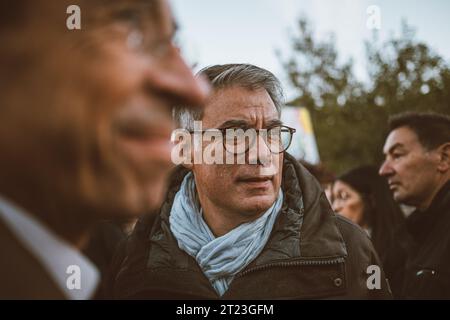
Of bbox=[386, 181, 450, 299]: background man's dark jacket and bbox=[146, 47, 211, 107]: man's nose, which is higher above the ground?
bbox=[146, 47, 211, 107]: man's nose

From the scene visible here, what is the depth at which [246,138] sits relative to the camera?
7.39 ft

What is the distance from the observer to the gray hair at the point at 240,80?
2297mm

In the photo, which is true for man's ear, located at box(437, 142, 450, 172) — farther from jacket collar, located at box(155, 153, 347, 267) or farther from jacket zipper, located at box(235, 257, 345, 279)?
jacket zipper, located at box(235, 257, 345, 279)

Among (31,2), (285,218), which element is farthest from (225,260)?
(31,2)

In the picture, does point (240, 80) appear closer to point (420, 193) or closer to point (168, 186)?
point (168, 186)

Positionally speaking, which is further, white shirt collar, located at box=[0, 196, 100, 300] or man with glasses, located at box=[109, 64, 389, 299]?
man with glasses, located at box=[109, 64, 389, 299]

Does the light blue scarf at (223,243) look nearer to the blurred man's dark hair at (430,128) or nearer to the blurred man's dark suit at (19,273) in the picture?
the blurred man's dark suit at (19,273)

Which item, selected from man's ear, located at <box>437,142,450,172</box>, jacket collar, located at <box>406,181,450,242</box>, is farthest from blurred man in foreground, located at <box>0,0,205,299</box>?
man's ear, located at <box>437,142,450,172</box>

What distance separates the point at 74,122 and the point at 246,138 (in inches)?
59.4

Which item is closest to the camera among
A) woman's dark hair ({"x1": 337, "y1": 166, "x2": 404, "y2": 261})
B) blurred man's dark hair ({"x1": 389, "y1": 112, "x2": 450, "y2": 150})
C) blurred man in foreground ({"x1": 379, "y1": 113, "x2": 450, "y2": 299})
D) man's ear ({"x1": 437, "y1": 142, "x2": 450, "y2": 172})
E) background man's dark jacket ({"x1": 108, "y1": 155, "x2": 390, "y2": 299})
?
background man's dark jacket ({"x1": 108, "y1": 155, "x2": 390, "y2": 299})

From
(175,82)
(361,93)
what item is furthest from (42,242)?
(361,93)

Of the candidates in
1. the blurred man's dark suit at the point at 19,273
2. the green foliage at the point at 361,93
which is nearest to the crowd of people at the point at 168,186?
the blurred man's dark suit at the point at 19,273

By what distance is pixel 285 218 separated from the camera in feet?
7.44

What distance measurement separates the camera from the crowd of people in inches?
30.9
